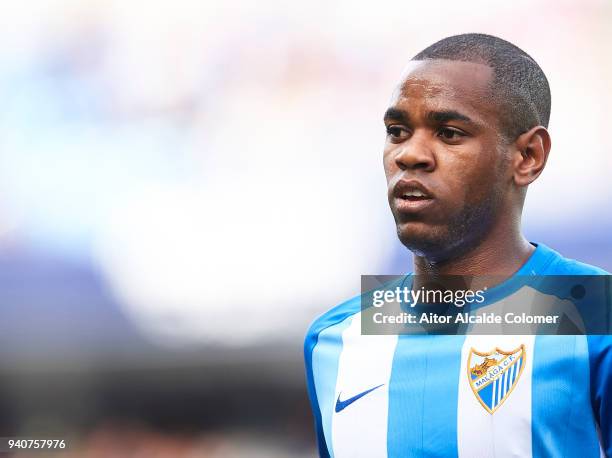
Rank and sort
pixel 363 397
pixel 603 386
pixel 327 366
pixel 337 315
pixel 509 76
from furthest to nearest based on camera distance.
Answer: pixel 337 315 → pixel 327 366 → pixel 363 397 → pixel 509 76 → pixel 603 386

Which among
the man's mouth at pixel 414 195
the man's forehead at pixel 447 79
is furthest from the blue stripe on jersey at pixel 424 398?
the man's forehead at pixel 447 79

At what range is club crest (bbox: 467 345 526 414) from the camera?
6.44 feet

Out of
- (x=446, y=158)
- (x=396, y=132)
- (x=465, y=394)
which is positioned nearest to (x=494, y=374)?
(x=465, y=394)

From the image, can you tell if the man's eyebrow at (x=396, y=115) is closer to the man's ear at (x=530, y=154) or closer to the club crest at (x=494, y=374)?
the man's ear at (x=530, y=154)

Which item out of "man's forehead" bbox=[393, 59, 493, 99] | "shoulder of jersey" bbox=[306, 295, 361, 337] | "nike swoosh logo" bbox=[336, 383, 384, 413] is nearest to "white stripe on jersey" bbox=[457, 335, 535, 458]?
"nike swoosh logo" bbox=[336, 383, 384, 413]

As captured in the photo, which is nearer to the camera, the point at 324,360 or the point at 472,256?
the point at 472,256

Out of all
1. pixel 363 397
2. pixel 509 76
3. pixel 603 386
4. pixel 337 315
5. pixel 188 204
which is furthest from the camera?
pixel 188 204

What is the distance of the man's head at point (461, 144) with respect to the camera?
1987mm

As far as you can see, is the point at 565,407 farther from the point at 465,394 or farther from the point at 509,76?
the point at 509,76

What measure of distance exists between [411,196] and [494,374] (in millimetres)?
481

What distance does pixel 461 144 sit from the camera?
199cm

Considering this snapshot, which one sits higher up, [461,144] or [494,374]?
[461,144]

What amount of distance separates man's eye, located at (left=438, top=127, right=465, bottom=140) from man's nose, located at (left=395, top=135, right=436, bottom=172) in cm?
4

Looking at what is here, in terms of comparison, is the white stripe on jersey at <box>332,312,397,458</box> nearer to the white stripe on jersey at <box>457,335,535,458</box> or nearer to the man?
the man
